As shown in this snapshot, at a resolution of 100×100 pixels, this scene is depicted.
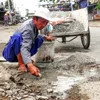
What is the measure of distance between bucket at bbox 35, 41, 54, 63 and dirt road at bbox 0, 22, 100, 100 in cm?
15

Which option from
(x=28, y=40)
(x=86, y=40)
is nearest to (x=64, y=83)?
(x=28, y=40)

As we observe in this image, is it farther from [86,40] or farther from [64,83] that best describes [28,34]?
[86,40]

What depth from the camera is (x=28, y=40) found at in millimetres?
5535

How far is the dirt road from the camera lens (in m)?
4.63

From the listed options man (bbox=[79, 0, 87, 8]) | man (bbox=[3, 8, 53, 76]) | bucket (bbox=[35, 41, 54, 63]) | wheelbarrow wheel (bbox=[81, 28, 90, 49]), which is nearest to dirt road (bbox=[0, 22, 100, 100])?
bucket (bbox=[35, 41, 54, 63])

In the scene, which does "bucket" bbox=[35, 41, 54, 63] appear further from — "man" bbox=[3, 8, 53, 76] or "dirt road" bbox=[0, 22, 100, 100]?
"man" bbox=[3, 8, 53, 76]

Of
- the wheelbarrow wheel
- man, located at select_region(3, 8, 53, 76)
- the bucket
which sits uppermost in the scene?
man, located at select_region(3, 8, 53, 76)

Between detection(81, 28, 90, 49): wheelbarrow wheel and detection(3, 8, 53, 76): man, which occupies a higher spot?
detection(3, 8, 53, 76): man

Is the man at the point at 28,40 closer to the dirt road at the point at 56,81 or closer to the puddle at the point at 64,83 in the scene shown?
the dirt road at the point at 56,81

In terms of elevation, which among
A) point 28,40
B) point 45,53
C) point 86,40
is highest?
point 28,40

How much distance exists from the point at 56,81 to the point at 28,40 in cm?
87

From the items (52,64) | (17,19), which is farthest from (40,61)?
(17,19)

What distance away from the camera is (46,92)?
482cm

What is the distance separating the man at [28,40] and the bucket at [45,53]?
14.2 inches
